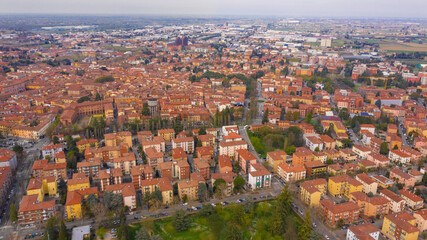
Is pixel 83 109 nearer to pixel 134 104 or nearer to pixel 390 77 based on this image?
pixel 134 104

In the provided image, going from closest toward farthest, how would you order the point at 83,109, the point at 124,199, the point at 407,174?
the point at 124,199
the point at 407,174
the point at 83,109

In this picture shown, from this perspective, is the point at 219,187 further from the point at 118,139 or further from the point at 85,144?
the point at 85,144

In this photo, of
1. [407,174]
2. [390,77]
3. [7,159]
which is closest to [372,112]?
[407,174]

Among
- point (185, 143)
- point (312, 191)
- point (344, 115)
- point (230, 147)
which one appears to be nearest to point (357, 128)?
point (344, 115)

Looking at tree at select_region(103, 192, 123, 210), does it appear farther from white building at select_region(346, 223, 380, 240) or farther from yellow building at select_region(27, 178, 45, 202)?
white building at select_region(346, 223, 380, 240)

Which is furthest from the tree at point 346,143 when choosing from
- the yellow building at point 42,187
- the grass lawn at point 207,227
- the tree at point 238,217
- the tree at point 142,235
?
the yellow building at point 42,187

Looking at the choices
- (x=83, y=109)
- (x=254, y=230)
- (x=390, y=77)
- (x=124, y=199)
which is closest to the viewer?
(x=254, y=230)

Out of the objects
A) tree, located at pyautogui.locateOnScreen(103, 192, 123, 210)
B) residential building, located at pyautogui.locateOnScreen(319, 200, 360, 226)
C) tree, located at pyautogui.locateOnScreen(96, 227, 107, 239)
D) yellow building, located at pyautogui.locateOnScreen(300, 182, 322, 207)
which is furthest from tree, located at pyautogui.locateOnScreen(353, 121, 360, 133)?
tree, located at pyautogui.locateOnScreen(96, 227, 107, 239)
